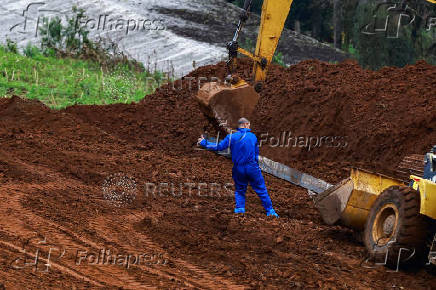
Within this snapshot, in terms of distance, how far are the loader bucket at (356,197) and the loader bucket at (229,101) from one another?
359cm

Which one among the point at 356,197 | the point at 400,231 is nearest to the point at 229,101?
the point at 356,197

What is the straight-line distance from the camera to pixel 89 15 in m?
29.6

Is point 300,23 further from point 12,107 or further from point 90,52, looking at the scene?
point 12,107

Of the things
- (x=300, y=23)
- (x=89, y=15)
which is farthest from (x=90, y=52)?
(x=300, y=23)

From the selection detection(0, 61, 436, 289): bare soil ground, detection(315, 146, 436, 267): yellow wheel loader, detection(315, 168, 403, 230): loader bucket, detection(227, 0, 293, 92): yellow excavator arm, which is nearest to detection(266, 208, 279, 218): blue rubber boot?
detection(0, 61, 436, 289): bare soil ground

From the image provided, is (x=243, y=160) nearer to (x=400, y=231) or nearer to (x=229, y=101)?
(x=229, y=101)

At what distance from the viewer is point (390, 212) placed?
7.91 metres

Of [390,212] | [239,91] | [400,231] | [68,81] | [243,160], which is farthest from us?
[68,81]

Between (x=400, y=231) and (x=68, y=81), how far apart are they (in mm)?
15258

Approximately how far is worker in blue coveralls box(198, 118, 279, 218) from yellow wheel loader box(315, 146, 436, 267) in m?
1.23

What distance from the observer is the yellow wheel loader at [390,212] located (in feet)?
24.0

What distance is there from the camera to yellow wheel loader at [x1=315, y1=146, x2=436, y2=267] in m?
7.33

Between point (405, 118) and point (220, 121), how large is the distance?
426 centimetres

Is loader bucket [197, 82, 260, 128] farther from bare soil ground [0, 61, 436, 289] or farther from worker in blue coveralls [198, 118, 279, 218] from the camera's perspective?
worker in blue coveralls [198, 118, 279, 218]
